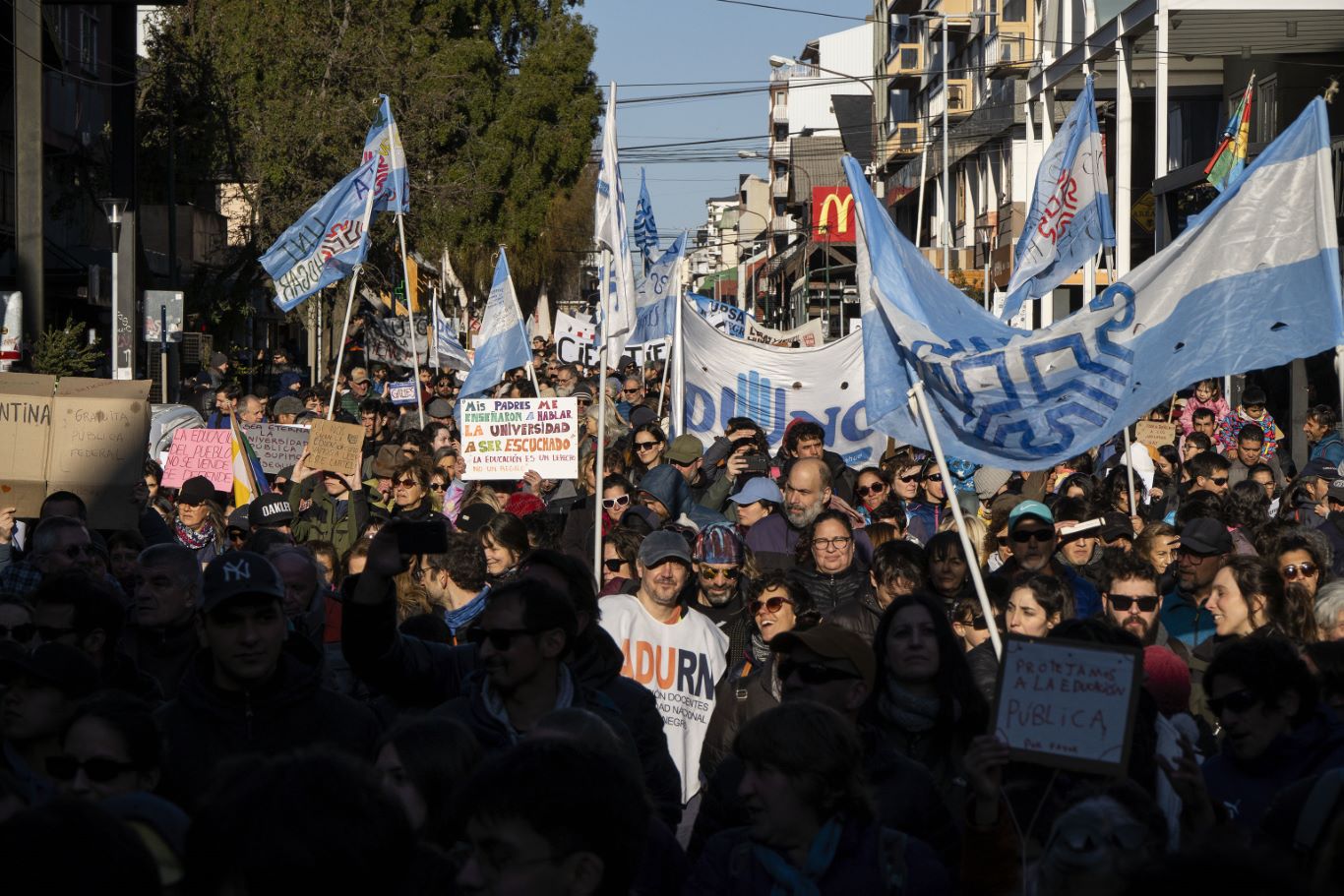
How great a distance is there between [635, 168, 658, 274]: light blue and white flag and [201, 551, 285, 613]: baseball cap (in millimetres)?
18484

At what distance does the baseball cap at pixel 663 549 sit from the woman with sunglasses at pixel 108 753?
10.2ft

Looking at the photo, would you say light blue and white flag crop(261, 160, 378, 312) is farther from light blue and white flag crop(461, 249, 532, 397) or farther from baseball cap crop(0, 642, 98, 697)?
baseball cap crop(0, 642, 98, 697)

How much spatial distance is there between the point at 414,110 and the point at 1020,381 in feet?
103

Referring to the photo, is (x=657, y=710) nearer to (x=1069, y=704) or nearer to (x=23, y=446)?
(x=1069, y=704)

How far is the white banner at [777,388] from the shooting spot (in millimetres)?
13055

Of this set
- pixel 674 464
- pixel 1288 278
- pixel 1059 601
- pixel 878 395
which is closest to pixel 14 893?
pixel 1059 601

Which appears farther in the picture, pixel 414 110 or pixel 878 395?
pixel 414 110

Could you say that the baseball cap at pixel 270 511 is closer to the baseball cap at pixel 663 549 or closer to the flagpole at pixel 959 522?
the baseball cap at pixel 663 549

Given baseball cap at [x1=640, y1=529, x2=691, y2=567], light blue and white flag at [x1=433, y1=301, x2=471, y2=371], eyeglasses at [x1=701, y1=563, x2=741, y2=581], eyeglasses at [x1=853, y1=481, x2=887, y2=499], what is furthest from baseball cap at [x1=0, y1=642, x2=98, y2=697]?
light blue and white flag at [x1=433, y1=301, x2=471, y2=371]

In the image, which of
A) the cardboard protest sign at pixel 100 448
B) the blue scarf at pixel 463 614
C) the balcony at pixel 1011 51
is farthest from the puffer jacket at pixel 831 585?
the balcony at pixel 1011 51

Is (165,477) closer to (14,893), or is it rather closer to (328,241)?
(328,241)

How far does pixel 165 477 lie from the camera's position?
12398 millimetres

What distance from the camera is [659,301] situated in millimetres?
17188

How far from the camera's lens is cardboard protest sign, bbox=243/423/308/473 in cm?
1354
